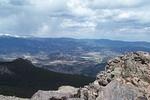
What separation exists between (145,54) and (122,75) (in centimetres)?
657

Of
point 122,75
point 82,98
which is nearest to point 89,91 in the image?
point 82,98

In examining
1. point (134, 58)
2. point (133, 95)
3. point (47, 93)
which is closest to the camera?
point (133, 95)

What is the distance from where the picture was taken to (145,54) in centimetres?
5694

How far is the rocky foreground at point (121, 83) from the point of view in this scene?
47.6 m

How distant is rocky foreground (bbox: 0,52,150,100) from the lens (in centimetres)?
4759

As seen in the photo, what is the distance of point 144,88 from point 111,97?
452cm

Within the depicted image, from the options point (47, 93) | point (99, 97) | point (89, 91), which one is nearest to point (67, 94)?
point (47, 93)

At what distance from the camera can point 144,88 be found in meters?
49.1

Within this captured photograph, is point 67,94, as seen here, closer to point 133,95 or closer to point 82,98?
point 82,98

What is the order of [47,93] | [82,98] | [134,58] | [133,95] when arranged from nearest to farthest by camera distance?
[133,95]
[82,98]
[134,58]
[47,93]

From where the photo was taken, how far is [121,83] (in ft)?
163

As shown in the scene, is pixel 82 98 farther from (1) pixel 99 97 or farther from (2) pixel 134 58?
(2) pixel 134 58

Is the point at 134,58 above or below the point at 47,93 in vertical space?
above

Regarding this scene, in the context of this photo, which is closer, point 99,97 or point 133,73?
point 99,97
